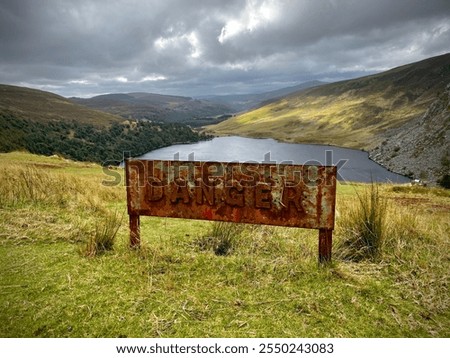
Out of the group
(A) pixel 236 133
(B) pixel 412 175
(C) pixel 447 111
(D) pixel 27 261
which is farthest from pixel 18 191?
(A) pixel 236 133

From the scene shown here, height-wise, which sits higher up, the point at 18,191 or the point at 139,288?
the point at 18,191

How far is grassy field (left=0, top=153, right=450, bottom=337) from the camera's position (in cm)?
280

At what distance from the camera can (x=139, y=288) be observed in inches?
133

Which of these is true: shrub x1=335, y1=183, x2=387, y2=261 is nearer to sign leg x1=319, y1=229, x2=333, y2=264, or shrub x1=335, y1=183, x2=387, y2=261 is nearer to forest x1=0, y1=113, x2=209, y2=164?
sign leg x1=319, y1=229, x2=333, y2=264

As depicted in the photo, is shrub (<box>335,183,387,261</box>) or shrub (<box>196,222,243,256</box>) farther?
shrub (<box>196,222,243,256</box>)

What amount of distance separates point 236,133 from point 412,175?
133591 millimetres

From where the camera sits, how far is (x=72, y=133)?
76.0 m

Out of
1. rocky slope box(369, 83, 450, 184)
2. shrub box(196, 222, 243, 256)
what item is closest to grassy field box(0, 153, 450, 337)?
shrub box(196, 222, 243, 256)

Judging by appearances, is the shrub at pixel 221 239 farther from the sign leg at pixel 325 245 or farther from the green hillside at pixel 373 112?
the green hillside at pixel 373 112

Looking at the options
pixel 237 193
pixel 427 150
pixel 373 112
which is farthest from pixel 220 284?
pixel 373 112

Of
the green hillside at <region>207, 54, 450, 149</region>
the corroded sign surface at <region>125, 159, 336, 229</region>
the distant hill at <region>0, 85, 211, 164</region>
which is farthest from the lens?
the green hillside at <region>207, 54, 450, 149</region>

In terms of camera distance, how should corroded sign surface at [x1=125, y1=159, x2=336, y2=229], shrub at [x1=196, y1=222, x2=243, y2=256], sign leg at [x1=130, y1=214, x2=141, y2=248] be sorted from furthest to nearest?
shrub at [x1=196, y1=222, x2=243, y2=256]
sign leg at [x1=130, y1=214, x2=141, y2=248]
corroded sign surface at [x1=125, y1=159, x2=336, y2=229]

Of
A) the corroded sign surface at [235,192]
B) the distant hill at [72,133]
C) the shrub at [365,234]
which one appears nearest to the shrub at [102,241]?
the corroded sign surface at [235,192]
